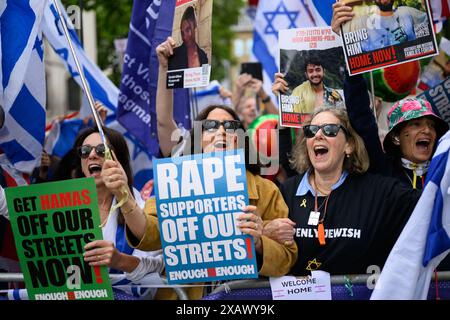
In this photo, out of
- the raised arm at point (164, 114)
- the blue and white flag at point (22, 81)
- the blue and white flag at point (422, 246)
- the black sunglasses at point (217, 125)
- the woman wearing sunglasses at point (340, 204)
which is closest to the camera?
the blue and white flag at point (422, 246)

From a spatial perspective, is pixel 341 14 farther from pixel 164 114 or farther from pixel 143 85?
pixel 143 85

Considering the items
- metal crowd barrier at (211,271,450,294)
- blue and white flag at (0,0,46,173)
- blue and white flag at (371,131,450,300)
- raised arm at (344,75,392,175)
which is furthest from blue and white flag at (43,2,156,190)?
blue and white flag at (371,131,450,300)

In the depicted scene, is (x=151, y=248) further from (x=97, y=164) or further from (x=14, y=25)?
(x=14, y=25)

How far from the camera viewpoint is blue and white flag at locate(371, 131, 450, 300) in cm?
394

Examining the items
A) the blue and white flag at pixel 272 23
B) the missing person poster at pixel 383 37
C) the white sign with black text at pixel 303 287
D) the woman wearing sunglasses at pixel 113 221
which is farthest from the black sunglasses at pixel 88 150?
the blue and white flag at pixel 272 23

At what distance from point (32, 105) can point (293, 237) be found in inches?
92.2

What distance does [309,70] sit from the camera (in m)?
5.79

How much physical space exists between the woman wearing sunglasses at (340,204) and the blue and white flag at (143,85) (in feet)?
5.81

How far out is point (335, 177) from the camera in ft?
16.1

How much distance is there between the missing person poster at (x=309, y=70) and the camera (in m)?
5.70

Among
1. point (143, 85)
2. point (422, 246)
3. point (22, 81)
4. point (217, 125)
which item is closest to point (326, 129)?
point (217, 125)

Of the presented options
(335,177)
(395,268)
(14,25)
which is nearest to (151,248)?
(335,177)

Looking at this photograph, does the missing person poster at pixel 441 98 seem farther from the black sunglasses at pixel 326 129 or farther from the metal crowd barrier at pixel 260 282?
the metal crowd barrier at pixel 260 282

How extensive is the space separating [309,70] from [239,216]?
1.68 metres
